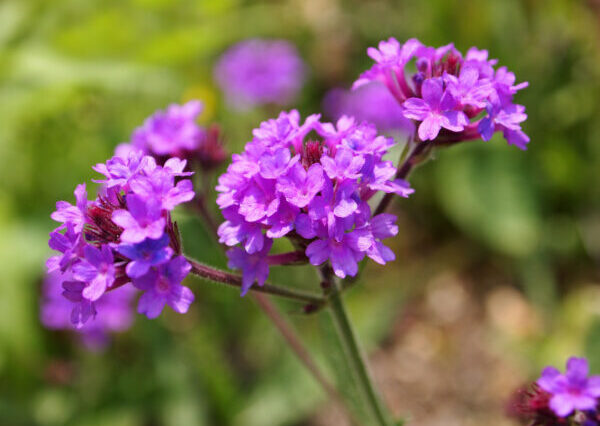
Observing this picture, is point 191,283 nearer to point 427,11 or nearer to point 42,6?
point 42,6

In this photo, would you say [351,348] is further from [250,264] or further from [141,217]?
[141,217]

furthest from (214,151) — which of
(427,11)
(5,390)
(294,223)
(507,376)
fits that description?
(427,11)

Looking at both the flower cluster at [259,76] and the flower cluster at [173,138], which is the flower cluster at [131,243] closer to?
the flower cluster at [173,138]

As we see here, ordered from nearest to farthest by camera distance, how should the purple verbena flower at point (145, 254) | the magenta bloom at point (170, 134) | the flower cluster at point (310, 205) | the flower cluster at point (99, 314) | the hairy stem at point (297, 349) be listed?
the purple verbena flower at point (145, 254), the flower cluster at point (310, 205), the magenta bloom at point (170, 134), the hairy stem at point (297, 349), the flower cluster at point (99, 314)

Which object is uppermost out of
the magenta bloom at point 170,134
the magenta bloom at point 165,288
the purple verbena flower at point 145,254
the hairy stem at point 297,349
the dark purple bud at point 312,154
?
the dark purple bud at point 312,154

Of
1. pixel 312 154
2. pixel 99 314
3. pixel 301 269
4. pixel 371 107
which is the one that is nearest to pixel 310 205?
pixel 312 154

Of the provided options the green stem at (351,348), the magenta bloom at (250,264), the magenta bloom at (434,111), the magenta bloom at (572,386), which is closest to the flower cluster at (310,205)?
the magenta bloom at (250,264)
